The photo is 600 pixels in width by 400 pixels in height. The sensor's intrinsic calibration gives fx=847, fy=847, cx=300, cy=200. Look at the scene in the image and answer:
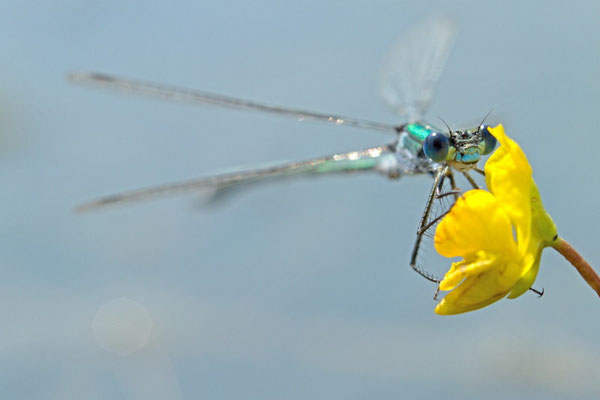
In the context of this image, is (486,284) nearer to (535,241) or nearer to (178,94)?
(535,241)

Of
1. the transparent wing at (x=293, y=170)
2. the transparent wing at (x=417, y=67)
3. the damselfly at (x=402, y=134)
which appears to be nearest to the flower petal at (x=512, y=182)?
the damselfly at (x=402, y=134)

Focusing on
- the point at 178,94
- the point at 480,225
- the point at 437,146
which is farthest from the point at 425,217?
the point at 178,94

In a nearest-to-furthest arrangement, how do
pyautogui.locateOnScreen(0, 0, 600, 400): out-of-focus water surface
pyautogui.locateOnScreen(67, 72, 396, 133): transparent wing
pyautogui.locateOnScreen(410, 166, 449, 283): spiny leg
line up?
1. pyautogui.locateOnScreen(410, 166, 449, 283): spiny leg
2. pyautogui.locateOnScreen(67, 72, 396, 133): transparent wing
3. pyautogui.locateOnScreen(0, 0, 600, 400): out-of-focus water surface

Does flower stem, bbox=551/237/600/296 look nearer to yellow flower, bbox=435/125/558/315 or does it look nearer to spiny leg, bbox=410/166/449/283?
yellow flower, bbox=435/125/558/315

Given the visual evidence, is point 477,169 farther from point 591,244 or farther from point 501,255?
point 591,244

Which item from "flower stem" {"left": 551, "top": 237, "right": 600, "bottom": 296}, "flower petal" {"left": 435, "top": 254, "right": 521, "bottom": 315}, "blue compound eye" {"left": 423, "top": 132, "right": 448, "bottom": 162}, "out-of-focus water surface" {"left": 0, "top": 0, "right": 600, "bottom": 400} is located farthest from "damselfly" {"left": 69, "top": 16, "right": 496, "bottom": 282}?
"out-of-focus water surface" {"left": 0, "top": 0, "right": 600, "bottom": 400}

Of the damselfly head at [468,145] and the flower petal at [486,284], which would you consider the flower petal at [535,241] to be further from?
the damselfly head at [468,145]

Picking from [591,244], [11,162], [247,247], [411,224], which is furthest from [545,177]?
[11,162]
